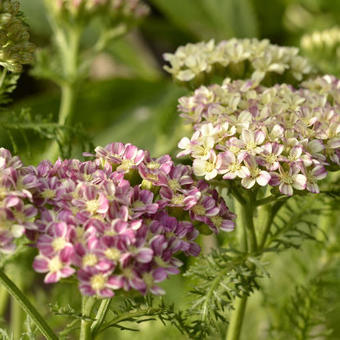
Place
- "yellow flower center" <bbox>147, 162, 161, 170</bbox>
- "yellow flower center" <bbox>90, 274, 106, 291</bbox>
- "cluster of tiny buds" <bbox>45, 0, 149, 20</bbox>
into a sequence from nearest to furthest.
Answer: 1. "yellow flower center" <bbox>90, 274, 106, 291</bbox>
2. "yellow flower center" <bbox>147, 162, 161, 170</bbox>
3. "cluster of tiny buds" <bbox>45, 0, 149, 20</bbox>

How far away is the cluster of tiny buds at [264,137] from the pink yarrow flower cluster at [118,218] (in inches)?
2.4

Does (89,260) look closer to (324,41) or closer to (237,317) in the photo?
(237,317)

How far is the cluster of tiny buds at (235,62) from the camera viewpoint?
55.3 inches

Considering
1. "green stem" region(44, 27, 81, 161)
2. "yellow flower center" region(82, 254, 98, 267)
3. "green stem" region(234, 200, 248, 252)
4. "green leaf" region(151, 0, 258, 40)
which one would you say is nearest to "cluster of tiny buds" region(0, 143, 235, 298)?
"yellow flower center" region(82, 254, 98, 267)

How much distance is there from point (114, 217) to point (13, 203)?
0.14 metres

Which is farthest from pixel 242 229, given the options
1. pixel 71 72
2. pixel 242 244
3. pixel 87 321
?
pixel 71 72

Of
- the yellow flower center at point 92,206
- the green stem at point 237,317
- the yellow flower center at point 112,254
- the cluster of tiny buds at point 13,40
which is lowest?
the green stem at point 237,317

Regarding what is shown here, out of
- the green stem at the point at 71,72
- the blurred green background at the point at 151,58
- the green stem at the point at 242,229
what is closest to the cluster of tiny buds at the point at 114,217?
the green stem at the point at 242,229

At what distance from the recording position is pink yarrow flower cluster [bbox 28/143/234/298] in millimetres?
854

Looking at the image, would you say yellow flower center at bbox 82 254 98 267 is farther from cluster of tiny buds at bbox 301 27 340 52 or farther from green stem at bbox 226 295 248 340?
cluster of tiny buds at bbox 301 27 340 52

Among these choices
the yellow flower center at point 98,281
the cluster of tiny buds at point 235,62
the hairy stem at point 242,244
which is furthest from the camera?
the cluster of tiny buds at point 235,62

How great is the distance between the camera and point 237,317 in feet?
4.22

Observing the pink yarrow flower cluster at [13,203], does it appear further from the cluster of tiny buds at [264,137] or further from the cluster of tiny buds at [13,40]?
the cluster of tiny buds at [264,137]

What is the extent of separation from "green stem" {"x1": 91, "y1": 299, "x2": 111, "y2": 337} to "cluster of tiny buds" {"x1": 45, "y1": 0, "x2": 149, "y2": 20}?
3.96 ft
